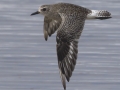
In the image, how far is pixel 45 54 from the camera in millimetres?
13523

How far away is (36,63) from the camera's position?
13000 millimetres

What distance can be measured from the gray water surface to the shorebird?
77 centimetres

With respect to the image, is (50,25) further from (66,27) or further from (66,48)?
(66,48)

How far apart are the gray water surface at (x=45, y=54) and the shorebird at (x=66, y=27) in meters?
0.77

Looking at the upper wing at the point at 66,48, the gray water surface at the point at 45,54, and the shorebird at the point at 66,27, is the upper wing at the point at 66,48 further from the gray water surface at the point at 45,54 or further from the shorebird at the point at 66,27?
the gray water surface at the point at 45,54

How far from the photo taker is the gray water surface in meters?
11.9

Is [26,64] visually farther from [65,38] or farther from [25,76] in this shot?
[65,38]

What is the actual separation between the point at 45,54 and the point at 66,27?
249cm

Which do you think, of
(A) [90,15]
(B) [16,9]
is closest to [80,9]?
(A) [90,15]

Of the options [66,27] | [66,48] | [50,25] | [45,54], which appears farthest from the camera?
[45,54]

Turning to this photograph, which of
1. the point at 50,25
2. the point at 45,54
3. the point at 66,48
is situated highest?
the point at 66,48

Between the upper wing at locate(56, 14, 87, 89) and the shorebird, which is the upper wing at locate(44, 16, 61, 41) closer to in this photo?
the shorebird

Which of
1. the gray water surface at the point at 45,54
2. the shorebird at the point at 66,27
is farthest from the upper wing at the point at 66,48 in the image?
the gray water surface at the point at 45,54

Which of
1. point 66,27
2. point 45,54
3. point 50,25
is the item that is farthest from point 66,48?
point 45,54
